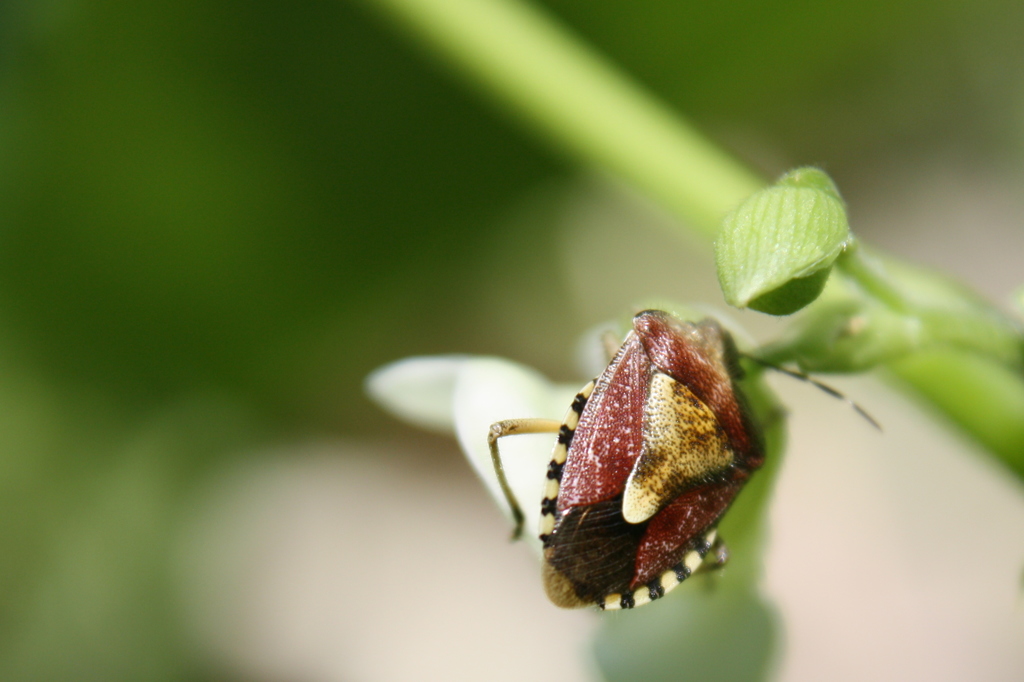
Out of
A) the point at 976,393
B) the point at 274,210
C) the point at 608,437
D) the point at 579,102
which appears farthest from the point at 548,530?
the point at 274,210

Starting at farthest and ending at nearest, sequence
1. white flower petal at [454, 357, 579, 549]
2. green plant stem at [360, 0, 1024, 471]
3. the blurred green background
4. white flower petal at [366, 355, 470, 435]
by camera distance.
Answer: the blurred green background
green plant stem at [360, 0, 1024, 471]
white flower petal at [366, 355, 470, 435]
white flower petal at [454, 357, 579, 549]

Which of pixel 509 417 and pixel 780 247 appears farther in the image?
pixel 509 417

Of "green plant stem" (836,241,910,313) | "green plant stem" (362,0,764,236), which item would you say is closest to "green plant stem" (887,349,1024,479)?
"green plant stem" (836,241,910,313)

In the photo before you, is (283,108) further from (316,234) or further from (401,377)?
(401,377)

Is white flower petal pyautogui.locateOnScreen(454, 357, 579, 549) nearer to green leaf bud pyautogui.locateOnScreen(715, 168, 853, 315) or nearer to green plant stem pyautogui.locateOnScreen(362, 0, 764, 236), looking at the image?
green leaf bud pyautogui.locateOnScreen(715, 168, 853, 315)

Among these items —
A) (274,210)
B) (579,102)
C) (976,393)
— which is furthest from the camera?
(274,210)

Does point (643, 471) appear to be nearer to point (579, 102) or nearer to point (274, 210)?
point (579, 102)
